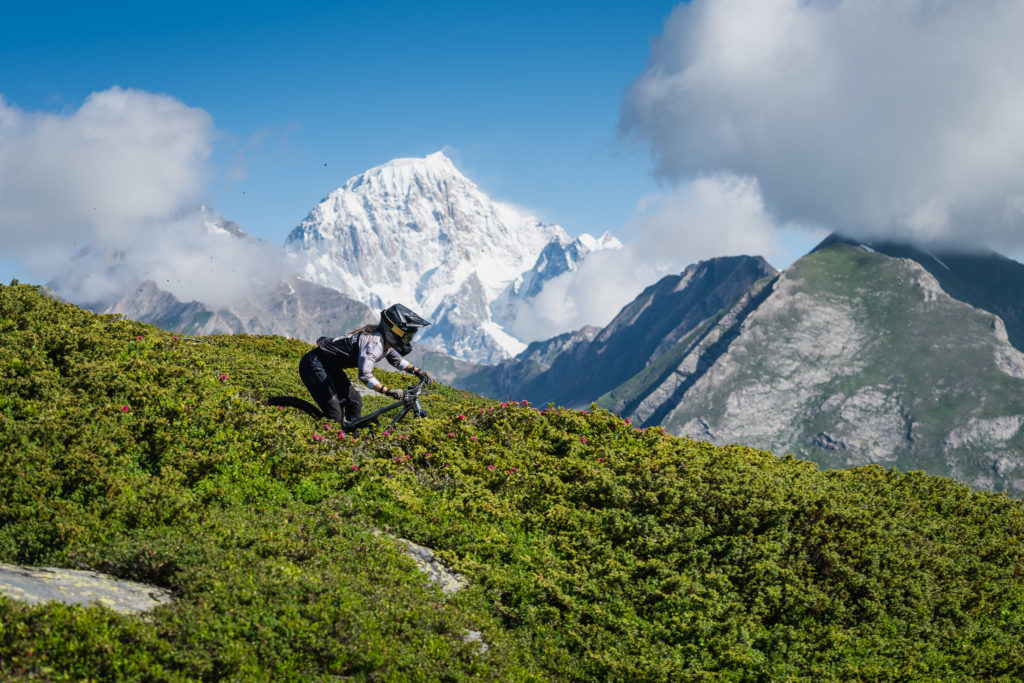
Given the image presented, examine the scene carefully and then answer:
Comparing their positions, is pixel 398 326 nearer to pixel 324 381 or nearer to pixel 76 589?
pixel 324 381

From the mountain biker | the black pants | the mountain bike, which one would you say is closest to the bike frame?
the mountain bike

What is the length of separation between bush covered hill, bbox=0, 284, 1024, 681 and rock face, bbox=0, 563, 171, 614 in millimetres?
274

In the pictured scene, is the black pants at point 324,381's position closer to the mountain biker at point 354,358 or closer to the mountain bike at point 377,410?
the mountain biker at point 354,358

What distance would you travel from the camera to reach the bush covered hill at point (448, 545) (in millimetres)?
7660

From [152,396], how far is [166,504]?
13.1 ft

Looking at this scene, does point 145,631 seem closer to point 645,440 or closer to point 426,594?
point 426,594

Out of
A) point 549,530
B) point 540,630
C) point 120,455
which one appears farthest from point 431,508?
point 120,455

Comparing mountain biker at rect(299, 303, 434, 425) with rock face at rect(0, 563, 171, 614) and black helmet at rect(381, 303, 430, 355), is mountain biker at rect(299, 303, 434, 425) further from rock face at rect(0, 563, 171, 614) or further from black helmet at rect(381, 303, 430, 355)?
rock face at rect(0, 563, 171, 614)

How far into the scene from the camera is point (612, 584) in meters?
10.5

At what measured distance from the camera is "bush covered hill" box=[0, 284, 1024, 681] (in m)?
7.66

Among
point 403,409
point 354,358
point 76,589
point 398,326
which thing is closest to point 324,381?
A: point 354,358

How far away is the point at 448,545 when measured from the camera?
11195 millimetres

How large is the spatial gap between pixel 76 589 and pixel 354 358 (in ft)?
29.0

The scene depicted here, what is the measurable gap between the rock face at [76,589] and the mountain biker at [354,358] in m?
7.36
